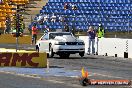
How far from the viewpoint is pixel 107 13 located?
6406 cm

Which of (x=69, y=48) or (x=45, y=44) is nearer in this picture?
(x=69, y=48)

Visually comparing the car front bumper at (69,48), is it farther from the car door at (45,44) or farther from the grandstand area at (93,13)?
the grandstand area at (93,13)

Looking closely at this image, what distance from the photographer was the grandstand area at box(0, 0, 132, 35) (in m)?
60.3

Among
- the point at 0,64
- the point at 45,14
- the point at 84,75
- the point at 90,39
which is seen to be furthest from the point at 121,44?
the point at 45,14

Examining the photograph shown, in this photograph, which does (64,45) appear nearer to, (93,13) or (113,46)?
(113,46)

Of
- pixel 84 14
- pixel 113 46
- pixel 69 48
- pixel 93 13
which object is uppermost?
pixel 93 13

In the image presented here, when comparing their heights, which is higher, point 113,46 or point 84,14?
point 84,14

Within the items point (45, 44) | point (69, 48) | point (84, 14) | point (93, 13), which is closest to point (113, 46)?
point (69, 48)

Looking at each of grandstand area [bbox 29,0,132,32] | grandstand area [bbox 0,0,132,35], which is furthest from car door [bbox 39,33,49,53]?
grandstand area [bbox 29,0,132,32]

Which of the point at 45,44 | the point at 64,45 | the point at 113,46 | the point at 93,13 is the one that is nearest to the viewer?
the point at 64,45

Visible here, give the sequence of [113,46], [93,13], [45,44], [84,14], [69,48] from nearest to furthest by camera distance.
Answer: [69,48] < [45,44] < [113,46] < [84,14] < [93,13]

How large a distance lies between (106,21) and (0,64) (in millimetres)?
42110

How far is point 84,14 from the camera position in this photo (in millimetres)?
64125

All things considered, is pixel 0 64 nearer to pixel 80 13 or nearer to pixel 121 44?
pixel 121 44
